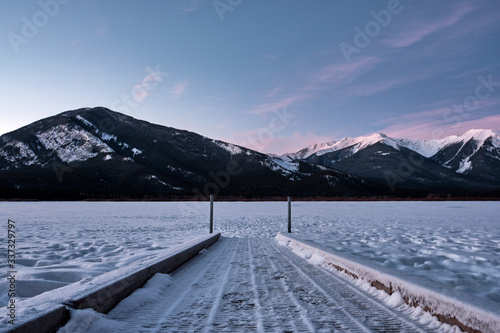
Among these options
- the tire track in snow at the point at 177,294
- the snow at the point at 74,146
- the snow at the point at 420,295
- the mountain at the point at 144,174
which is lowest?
the tire track in snow at the point at 177,294

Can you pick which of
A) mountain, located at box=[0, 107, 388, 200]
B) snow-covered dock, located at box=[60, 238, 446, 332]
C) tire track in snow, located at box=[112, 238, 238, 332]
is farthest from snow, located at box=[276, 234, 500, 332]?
mountain, located at box=[0, 107, 388, 200]

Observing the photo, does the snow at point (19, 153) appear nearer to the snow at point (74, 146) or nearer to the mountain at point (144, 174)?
the mountain at point (144, 174)

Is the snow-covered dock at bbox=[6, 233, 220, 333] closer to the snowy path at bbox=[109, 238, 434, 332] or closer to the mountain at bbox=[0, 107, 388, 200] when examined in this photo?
the snowy path at bbox=[109, 238, 434, 332]

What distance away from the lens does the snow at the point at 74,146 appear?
6939 inches

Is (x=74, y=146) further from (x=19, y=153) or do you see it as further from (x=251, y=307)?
(x=251, y=307)

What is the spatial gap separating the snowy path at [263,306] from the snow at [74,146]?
188241 mm

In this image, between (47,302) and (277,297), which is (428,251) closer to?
(277,297)

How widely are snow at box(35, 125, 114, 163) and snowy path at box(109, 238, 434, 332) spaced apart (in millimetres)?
188241

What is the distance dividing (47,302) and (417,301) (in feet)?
11.2

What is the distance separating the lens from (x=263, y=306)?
11.5ft

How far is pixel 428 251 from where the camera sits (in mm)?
7371

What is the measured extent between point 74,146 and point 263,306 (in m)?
210

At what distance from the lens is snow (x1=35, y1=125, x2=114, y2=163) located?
6939 inches

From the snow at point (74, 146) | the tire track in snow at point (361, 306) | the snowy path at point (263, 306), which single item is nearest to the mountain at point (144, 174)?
the snow at point (74, 146)
